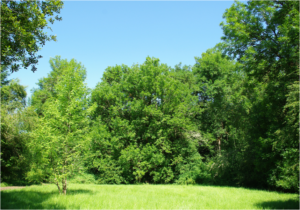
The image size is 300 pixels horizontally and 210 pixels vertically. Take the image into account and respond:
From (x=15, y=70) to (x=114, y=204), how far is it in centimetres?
607

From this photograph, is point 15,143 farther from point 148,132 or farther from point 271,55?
point 271,55

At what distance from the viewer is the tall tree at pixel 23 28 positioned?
6.11m

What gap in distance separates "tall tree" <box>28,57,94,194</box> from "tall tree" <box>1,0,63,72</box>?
9.75 ft

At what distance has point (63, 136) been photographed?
964cm

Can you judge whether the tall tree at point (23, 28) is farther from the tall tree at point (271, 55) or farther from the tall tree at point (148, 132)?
the tall tree at point (148, 132)

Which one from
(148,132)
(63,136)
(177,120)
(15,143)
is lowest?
(15,143)

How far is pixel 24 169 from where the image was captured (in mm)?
18766

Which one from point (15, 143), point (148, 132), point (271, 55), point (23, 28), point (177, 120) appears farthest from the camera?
point (148, 132)

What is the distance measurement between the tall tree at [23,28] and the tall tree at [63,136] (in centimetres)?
297

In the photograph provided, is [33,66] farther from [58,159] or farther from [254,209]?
[254,209]

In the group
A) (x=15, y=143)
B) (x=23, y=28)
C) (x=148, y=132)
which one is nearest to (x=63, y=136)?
(x=23, y=28)

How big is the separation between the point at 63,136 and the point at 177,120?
14801mm

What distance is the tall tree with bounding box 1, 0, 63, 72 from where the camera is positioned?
6.11 meters

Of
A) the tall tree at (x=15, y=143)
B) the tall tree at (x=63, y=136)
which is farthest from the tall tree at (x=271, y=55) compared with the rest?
the tall tree at (x=15, y=143)
